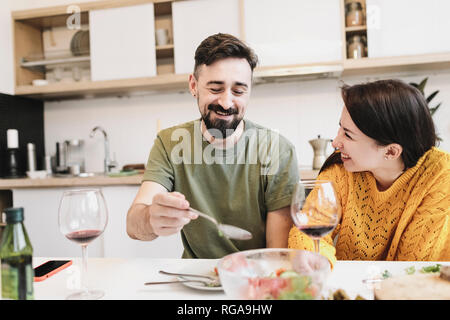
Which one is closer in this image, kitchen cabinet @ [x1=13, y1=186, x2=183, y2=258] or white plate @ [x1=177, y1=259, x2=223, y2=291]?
white plate @ [x1=177, y1=259, x2=223, y2=291]

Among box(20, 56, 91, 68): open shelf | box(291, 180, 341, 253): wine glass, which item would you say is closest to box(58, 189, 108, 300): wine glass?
box(291, 180, 341, 253): wine glass

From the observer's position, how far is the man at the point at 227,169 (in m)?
1.25

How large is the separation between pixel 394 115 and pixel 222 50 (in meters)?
0.56

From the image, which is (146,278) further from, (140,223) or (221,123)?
(221,123)

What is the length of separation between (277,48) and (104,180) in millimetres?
1423

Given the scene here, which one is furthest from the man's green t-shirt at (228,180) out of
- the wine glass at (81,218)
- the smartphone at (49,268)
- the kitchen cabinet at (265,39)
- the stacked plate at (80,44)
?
the stacked plate at (80,44)

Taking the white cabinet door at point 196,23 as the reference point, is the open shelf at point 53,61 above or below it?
below

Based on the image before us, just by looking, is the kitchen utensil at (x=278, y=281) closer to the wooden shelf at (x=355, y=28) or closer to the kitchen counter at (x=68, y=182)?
the kitchen counter at (x=68, y=182)

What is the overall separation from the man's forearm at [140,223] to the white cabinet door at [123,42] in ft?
5.98

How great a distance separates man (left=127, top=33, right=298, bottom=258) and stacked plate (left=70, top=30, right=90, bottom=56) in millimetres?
2037

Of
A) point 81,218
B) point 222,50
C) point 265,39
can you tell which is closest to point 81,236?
point 81,218

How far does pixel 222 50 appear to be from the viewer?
4.11ft

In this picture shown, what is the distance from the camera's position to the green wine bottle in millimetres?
660

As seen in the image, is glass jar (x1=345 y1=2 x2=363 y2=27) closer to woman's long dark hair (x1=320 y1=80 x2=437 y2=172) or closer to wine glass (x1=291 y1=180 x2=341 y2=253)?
woman's long dark hair (x1=320 y1=80 x2=437 y2=172)
